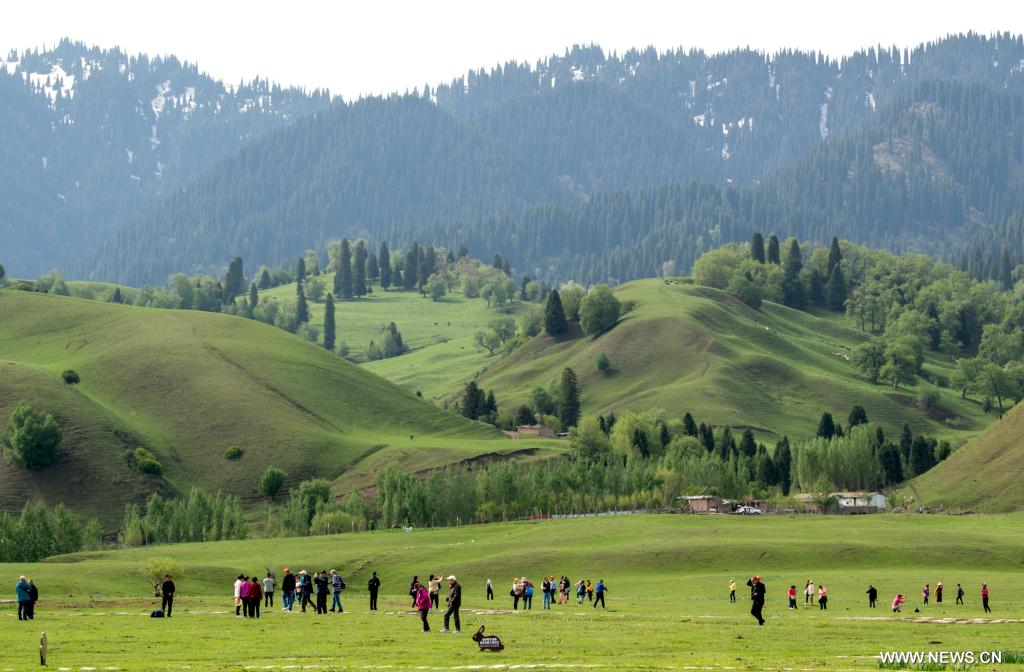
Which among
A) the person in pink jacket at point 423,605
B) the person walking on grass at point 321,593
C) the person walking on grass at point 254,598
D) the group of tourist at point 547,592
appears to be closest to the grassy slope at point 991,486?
the group of tourist at point 547,592

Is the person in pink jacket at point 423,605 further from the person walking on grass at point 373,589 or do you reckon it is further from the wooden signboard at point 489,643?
the person walking on grass at point 373,589

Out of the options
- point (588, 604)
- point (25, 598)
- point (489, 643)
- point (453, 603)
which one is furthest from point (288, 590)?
point (489, 643)

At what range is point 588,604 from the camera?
299ft

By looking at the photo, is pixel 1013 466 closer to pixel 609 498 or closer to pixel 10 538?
pixel 609 498

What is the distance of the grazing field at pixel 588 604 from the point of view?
180 feet

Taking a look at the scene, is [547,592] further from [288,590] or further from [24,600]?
[24,600]

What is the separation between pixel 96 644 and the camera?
190ft

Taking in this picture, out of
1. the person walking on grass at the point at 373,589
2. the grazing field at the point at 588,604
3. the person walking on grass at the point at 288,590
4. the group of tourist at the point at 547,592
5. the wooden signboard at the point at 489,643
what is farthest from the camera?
the group of tourist at the point at 547,592

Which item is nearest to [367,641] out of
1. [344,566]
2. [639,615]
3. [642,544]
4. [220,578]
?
[639,615]

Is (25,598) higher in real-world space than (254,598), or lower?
higher

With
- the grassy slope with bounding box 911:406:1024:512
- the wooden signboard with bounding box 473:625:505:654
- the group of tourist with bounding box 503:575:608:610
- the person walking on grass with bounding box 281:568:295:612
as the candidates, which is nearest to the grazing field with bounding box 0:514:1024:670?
the wooden signboard with bounding box 473:625:505:654

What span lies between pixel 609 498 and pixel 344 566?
7227 cm

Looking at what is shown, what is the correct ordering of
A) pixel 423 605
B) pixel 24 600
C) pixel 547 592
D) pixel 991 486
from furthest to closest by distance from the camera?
pixel 991 486 → pixel 547 592 → pixel 24 600 → pixel 423 605

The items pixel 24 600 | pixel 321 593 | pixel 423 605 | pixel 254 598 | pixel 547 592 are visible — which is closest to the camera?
pixel 423 605
